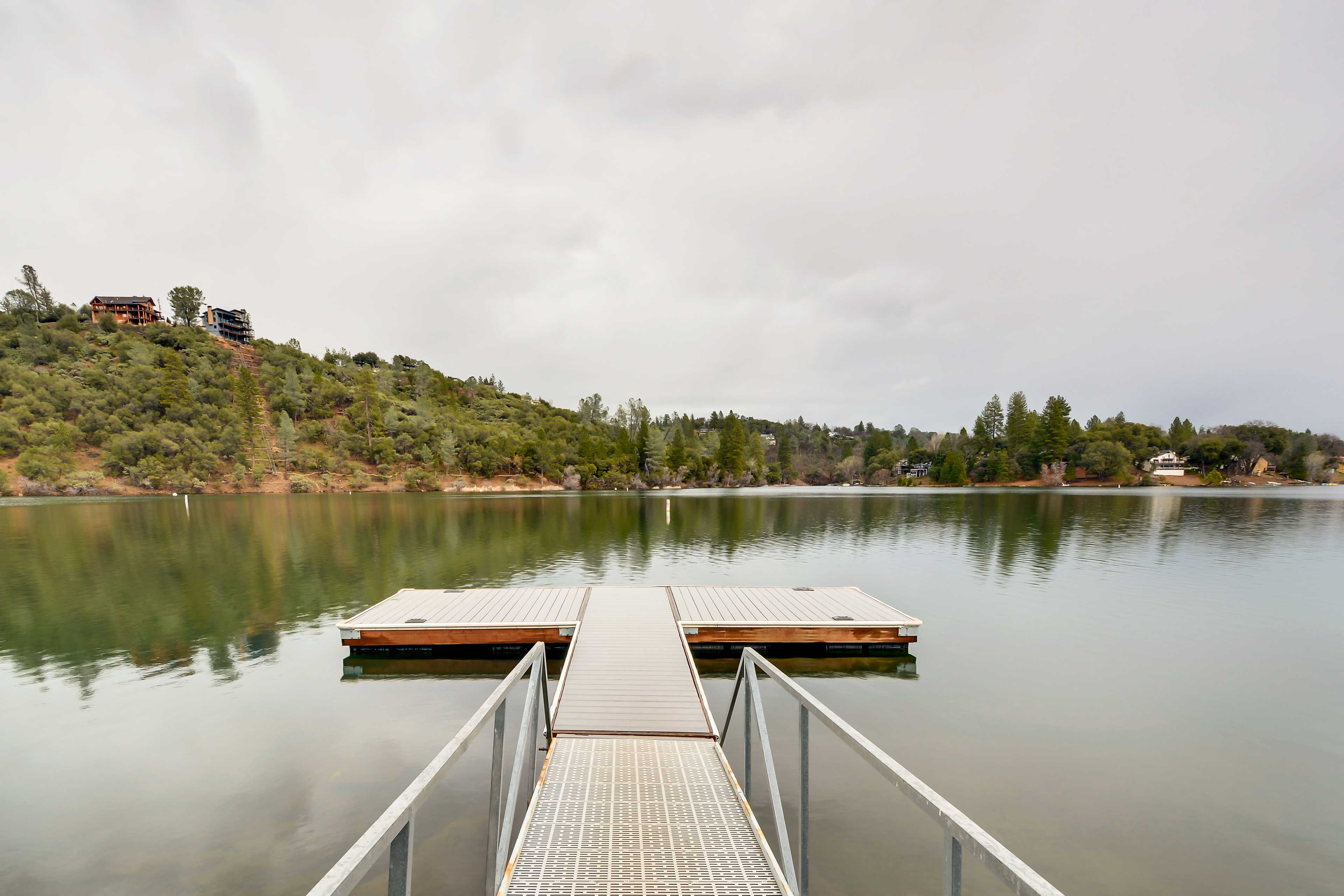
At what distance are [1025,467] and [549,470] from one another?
92815 millimetres

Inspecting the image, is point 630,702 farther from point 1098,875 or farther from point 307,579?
point 307,579

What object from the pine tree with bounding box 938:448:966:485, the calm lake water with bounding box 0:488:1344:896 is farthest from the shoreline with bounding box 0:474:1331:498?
the calm lake water with bounding box 0:488:1344:896

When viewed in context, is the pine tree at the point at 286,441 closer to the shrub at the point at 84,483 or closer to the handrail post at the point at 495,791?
the shrub at the point at 84,483

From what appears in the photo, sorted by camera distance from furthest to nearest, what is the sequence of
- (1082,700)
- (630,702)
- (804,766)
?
(1082,700) → (630,702) → (804,766)

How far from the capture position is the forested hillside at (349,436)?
7625cm

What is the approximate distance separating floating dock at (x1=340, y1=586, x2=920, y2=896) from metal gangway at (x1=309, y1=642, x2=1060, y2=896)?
2 centimetres

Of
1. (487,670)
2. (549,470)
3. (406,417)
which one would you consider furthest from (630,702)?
(406,417)

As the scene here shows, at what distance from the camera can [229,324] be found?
432 feet

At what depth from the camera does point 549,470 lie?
315ft

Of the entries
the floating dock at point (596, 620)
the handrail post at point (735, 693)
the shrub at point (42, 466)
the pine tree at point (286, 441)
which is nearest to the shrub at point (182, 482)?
the shrub at point (42, 466)

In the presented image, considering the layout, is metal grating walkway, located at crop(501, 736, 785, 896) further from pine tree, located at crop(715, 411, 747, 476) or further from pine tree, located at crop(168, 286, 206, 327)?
pine tree, located at crop(168, 286, 206, 327)

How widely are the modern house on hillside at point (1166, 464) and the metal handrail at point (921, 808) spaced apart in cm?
14269

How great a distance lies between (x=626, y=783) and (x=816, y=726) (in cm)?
541

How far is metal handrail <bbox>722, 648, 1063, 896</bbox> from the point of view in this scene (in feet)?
5.60
